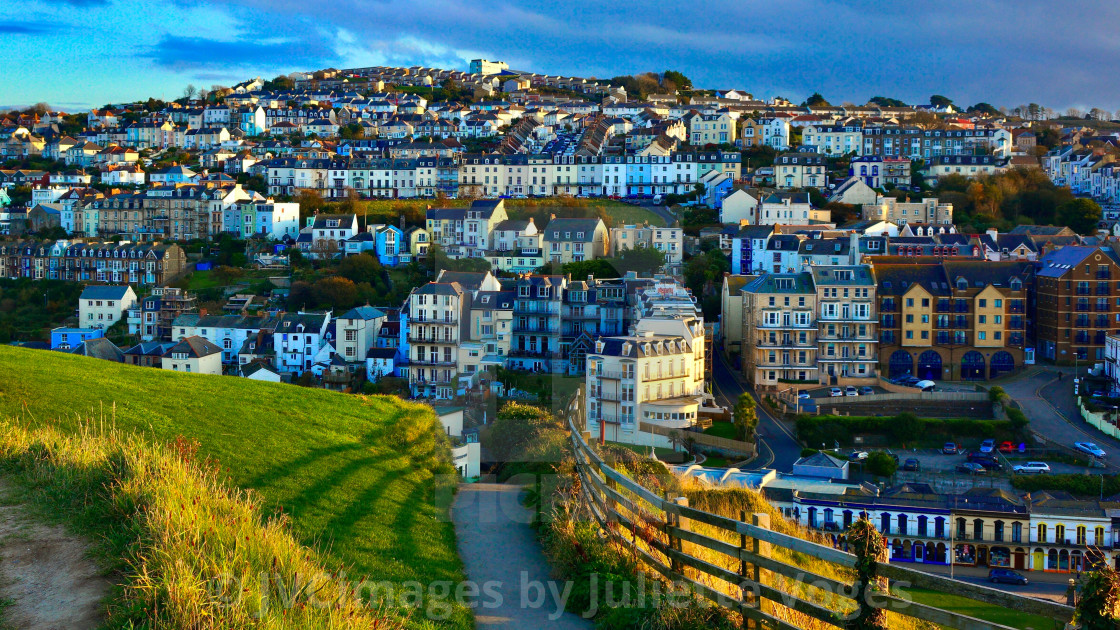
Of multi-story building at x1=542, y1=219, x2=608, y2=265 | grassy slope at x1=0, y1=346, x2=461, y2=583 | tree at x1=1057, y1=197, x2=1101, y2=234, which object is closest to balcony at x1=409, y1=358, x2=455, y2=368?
multi-story building at x1=542, y1=219, x2=608, y2=265

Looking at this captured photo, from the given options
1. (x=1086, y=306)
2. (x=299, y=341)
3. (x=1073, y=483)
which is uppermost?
(x=1086, y=306)

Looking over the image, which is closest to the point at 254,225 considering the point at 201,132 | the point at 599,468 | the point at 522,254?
the point at 522,254

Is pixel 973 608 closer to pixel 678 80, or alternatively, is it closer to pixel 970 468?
pixel 970 468

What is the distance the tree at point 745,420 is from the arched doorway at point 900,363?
7916mm

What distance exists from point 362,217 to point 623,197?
45.5ft

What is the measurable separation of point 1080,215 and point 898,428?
25603 mm

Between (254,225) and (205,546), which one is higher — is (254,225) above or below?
above

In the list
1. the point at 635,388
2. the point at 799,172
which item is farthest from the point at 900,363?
the point at 799,172

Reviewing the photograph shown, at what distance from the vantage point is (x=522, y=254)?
4247 cm

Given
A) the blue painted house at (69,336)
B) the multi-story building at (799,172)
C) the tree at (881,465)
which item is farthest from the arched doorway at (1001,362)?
the blue painted house at (69,336)

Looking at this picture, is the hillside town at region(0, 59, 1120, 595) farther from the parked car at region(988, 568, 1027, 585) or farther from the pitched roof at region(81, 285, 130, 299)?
the parked car at region(988, 568, 1027, 585)

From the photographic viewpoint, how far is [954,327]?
31.8 m

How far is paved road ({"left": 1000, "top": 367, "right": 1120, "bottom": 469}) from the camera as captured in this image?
2575 cm

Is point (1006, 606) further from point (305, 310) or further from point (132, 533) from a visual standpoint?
point (305, 310)
